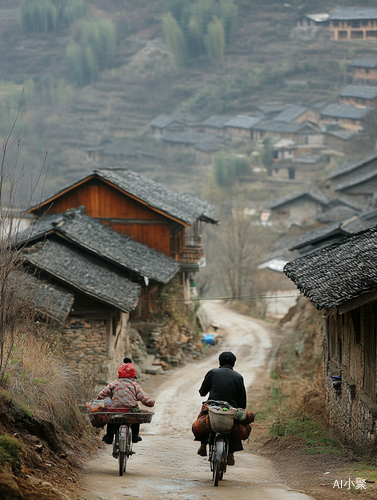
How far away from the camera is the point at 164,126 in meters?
95.4

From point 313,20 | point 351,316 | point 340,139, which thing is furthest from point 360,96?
point 351,316

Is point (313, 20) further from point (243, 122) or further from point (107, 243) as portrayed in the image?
point (107, 243)

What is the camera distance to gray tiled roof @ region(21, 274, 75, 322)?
1672cm

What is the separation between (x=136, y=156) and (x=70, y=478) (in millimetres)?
86799

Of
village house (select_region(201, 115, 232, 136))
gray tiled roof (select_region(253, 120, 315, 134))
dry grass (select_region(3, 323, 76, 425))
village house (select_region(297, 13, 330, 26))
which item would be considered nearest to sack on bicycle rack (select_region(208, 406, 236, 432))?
dry grass (select_region(3, 323, 76, 425))

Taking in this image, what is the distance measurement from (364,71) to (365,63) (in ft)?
4.90

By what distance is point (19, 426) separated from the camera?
7.29 metres

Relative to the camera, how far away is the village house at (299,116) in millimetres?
84000

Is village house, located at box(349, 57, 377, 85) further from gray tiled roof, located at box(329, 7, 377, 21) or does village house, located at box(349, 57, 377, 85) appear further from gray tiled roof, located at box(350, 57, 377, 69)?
gray tiled roof, located at box(329, 7, 377, 21)

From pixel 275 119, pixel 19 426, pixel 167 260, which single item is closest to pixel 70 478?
pixel 19 426

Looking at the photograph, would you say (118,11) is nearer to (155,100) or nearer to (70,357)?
(155,100)

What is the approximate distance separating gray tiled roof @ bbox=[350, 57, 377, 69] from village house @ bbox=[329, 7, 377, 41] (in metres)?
9.15

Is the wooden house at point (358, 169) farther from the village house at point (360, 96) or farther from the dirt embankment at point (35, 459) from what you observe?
the dirt embankment at point (35, 459)

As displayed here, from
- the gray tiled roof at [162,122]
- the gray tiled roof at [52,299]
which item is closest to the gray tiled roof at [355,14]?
the gray tiled roof at [162,122]
